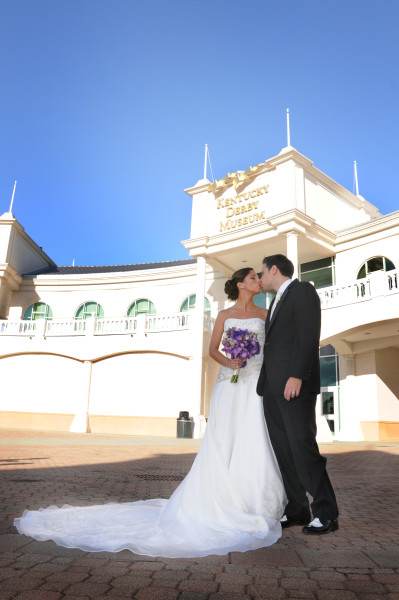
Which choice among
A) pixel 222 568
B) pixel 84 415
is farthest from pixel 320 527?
pixel 84 415

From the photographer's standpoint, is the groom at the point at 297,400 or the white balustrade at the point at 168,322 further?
the white balustrade at the point at 168,322

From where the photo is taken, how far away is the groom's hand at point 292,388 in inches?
149

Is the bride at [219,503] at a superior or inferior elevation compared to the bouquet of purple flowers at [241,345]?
inferior

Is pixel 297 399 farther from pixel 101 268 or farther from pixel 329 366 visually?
pixel 101 268

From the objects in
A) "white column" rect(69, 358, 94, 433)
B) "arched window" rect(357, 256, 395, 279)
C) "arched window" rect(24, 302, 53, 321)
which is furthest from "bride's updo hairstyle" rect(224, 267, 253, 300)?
"arched window" rect(24, 302, 53, 321)

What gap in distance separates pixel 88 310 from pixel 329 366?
14.8 meters

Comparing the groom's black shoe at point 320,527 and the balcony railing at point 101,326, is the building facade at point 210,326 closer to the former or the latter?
the balcony railing at point 101,326

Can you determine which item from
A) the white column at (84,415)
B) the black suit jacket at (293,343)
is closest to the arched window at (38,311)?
the white column at (84,415)

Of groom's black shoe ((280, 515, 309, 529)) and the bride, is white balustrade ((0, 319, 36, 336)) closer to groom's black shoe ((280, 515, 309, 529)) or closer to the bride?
the bride

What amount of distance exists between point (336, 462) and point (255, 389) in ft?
23.5

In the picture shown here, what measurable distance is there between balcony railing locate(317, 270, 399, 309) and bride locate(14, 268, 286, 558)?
43.2 feet

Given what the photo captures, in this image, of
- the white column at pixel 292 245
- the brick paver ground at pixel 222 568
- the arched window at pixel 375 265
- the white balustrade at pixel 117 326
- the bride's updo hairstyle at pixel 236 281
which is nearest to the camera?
the brick paver ground at pixel 222 568

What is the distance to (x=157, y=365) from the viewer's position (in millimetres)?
23328

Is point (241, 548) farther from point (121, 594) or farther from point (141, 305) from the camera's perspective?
point (141, 305)
